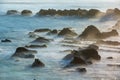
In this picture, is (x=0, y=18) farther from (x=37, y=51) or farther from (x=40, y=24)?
(x=37, y=51)

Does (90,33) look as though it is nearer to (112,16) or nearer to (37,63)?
(37,63)

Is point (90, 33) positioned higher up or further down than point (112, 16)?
higher up

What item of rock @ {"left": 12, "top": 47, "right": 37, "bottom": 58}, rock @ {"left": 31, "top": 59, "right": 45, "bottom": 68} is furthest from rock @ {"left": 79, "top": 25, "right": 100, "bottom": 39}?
rock @ {"left": 31, "top": 59, "right": 45, "bottom": 68}

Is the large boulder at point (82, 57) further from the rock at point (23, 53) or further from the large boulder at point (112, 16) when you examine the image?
the large boulder at point (112, 16)

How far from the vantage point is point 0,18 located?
84750mm

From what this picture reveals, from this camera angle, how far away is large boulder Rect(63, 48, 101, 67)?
3450 centimetres

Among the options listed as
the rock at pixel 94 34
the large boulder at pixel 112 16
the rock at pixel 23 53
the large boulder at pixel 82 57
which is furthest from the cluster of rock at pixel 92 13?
the large boulder at pixel 82 57

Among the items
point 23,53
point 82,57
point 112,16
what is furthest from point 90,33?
point 112,16

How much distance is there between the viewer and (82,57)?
35.5m

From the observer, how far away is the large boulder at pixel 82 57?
113ft

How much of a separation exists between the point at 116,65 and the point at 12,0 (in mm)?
120753

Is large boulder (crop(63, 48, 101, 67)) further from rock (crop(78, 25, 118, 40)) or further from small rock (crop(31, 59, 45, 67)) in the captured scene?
rock (crop(78, 25, 118, 40))

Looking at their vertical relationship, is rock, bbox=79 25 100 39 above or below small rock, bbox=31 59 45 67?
above

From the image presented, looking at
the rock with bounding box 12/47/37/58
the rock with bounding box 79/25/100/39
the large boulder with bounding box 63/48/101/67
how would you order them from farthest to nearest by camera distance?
the rock with bounding box 79/25/100/39 < the rock with bounding box 12/47/37/58 < the large boulder with bounding box 63/48/101/67
